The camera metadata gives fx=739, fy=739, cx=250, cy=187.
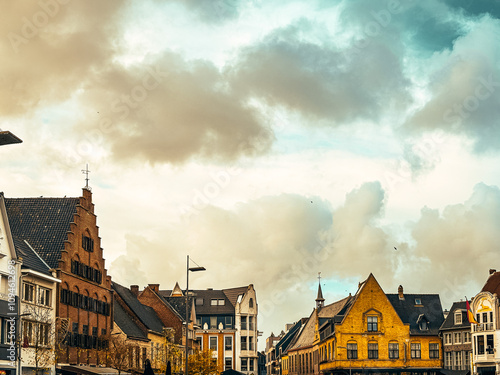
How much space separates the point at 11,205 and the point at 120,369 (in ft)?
53.8

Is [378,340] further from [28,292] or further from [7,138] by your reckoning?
[7,138]

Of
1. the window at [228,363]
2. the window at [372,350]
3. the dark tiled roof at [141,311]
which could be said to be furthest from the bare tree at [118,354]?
the window at [228,363]

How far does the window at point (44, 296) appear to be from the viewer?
177 feet

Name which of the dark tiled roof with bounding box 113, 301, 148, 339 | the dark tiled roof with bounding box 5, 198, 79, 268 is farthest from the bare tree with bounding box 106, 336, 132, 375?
the dark tiled roof with bounding box 5, 198, 79, 268

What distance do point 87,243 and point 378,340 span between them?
45.2 meters

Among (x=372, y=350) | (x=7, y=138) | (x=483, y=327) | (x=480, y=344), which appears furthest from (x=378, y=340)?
(x=7, y=138)

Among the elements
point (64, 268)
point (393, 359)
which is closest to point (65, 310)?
point (64, 268)

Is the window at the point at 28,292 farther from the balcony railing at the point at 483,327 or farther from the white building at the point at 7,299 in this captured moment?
the balcony railing at the point at 483,327

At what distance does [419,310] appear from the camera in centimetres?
9825

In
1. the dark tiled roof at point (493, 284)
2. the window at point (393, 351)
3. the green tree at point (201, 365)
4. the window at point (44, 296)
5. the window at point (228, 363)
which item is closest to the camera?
the window at point (44, 296)

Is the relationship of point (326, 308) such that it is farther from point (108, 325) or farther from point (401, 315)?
point (108, 325)

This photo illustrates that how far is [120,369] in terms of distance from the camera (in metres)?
61.8

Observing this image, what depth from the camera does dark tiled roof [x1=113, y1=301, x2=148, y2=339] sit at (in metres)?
74.0

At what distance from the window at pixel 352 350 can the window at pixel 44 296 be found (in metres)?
48.0
